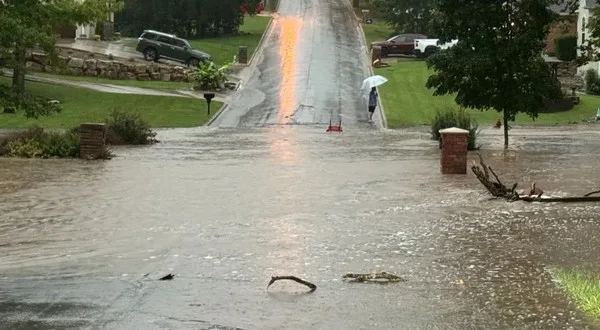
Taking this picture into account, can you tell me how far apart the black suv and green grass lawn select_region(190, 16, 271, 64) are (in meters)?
2.89

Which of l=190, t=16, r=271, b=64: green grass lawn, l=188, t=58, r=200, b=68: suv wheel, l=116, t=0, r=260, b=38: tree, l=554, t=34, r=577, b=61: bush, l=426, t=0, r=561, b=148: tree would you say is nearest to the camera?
l=426, t=0, r=561, b=148: tree

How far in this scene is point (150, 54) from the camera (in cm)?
5434

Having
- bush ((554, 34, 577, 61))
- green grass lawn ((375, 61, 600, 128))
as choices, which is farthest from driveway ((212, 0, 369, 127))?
bush ((554, 34, 577, 61))

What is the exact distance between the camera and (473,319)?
899 cm

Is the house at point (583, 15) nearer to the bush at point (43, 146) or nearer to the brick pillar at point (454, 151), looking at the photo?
the brick pillar at point (454, 151)

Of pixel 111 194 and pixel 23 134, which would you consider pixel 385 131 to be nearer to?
pixel 23 134

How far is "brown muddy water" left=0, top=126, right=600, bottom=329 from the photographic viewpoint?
930cm

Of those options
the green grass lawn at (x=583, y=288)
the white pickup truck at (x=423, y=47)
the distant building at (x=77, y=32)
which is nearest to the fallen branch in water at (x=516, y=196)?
the green grass lawn at (x=583, y=288)

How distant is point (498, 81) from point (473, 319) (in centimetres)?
2118

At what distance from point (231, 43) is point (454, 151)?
149 ft

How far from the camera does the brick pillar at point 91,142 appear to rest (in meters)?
24.4

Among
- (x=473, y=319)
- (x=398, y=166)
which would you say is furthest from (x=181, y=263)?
(x=398, y=166)

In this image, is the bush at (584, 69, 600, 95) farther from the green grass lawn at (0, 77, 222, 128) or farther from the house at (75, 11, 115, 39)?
the house at (75, 11, 115, 39)

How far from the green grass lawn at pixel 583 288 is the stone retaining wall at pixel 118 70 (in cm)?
4205
